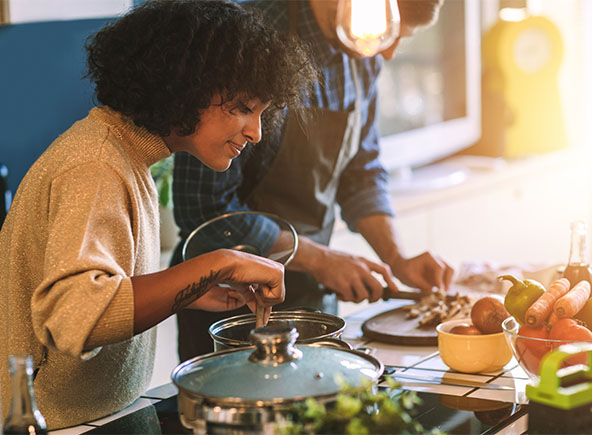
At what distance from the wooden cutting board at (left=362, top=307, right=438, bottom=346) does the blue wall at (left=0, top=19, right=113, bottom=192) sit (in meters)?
0.91

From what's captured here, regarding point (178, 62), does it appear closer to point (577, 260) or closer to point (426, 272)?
point (577, 260)

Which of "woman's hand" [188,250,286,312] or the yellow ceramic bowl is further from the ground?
"woman's hand" [188,250,286,312]

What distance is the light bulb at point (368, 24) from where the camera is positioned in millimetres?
1707

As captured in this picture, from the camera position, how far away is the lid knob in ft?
3.34

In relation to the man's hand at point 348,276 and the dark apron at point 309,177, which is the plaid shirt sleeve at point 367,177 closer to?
the dark apron at point 309,177

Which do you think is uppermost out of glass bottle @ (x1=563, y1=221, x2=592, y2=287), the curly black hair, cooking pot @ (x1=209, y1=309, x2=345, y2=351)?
the curly black hair

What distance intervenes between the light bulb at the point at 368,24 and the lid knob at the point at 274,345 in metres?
0.87

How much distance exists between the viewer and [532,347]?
1264 mm

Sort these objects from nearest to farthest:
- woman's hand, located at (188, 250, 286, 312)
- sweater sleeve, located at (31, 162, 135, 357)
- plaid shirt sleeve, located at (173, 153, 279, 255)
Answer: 1. sweater sleeve, located at (31, 162, 135, 357)
2. woman's hand, located at (188, 250, 286, 312)
3. plaid shirt sleeve, located at (173, 153, 279, 255)

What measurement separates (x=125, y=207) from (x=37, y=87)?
974 mm

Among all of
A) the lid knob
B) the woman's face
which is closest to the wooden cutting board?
the woman's face

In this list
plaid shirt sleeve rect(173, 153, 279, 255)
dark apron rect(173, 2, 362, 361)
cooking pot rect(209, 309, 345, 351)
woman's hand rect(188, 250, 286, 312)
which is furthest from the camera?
dark apron rect(173, 2, 362, 361)

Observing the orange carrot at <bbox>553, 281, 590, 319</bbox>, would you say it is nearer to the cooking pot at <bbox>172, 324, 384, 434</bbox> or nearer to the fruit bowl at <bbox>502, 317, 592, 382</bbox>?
the fruit bowl at <bbox>502, 317, 592, 382</bbox>

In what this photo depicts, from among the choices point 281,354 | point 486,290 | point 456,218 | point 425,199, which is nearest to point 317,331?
point 281,354
